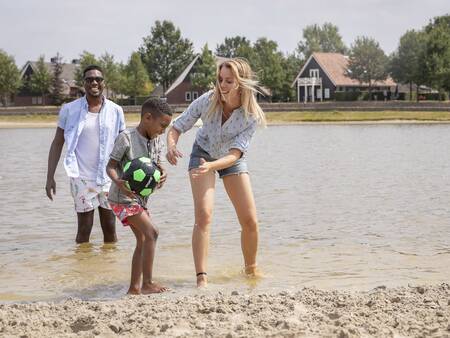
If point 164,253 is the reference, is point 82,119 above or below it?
above

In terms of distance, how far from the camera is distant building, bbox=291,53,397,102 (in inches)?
3723

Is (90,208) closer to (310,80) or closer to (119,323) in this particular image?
(119,323)

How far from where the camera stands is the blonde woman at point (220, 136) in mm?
6770

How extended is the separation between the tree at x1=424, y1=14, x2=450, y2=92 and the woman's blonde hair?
77.5 metres

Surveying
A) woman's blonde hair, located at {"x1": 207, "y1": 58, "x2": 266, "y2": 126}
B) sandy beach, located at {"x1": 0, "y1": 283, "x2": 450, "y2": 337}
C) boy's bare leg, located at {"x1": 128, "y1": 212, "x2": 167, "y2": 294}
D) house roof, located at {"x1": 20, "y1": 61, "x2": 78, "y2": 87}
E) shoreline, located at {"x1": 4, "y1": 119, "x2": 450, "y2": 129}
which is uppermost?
house roof, located at {"x1": 20, "y1": 61, "x2": 78, "y2": 87}

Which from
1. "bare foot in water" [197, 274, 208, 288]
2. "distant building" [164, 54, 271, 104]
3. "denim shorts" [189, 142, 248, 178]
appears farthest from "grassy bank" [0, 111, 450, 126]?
"bare foot in water" [197, 274, 208, 288]

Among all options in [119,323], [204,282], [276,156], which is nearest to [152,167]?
[204,282]

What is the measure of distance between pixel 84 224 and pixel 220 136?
9.55 ft

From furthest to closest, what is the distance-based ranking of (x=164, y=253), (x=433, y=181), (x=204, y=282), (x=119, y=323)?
(x=433, y=181) < (x=164, y=253) < (x=204, y=282) < (x=119, y=323)

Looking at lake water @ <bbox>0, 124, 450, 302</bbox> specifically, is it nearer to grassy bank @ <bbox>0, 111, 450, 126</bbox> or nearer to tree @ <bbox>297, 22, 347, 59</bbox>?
grassy bank @ <bbox>0, 111, 450, 126</bbox>

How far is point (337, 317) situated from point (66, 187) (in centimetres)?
1362

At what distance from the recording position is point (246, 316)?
5.24 m

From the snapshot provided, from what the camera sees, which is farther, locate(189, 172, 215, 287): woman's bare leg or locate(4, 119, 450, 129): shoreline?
locate(4, 119, 450, 129): shoreline

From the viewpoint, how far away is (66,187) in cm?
1814
